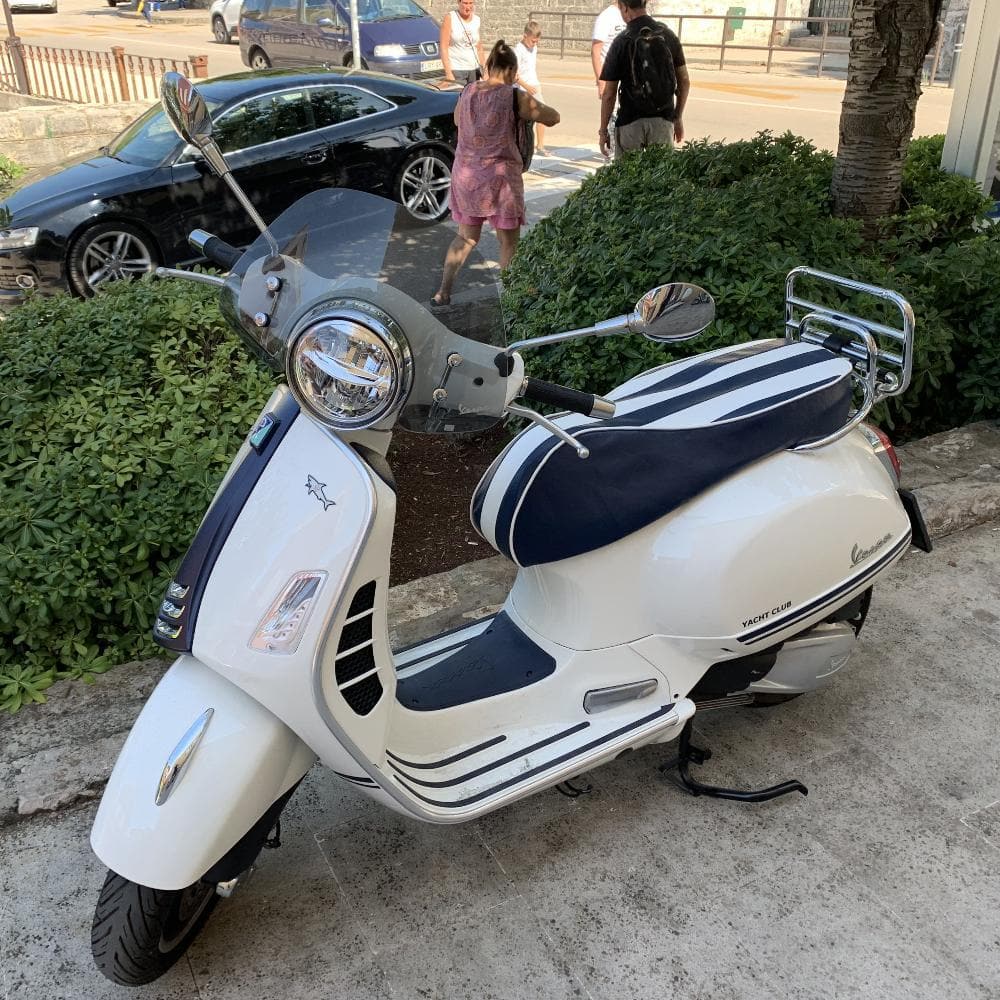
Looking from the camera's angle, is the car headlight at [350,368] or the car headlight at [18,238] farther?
the car headlight at [18,238]

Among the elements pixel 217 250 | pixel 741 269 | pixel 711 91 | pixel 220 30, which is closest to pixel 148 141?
pixel 741 269

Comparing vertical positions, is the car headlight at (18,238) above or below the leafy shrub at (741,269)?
below

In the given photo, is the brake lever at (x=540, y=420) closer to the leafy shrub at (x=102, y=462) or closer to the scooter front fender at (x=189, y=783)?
the scooter front fender at (x=189, y=783)

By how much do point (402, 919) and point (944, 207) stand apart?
461cm

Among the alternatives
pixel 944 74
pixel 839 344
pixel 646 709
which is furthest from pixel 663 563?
pixel 944 74

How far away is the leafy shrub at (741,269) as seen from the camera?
4.16m

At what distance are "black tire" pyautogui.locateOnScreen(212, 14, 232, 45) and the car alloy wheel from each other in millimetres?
19654

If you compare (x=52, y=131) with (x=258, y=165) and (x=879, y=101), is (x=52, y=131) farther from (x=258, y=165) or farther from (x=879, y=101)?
(x=879, y=101)

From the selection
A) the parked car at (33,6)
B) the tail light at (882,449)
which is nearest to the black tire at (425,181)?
the tail light at (882,449)

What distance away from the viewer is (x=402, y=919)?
2395 mm

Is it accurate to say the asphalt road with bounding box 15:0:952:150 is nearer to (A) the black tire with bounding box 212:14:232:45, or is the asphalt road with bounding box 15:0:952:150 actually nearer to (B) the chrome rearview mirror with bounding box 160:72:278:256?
(A) the black tire with bounding box 212:14:232:45

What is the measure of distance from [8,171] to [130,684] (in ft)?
30.0

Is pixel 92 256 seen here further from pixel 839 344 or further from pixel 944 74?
pixel 944 74

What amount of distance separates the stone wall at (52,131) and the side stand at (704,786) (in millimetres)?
10796
